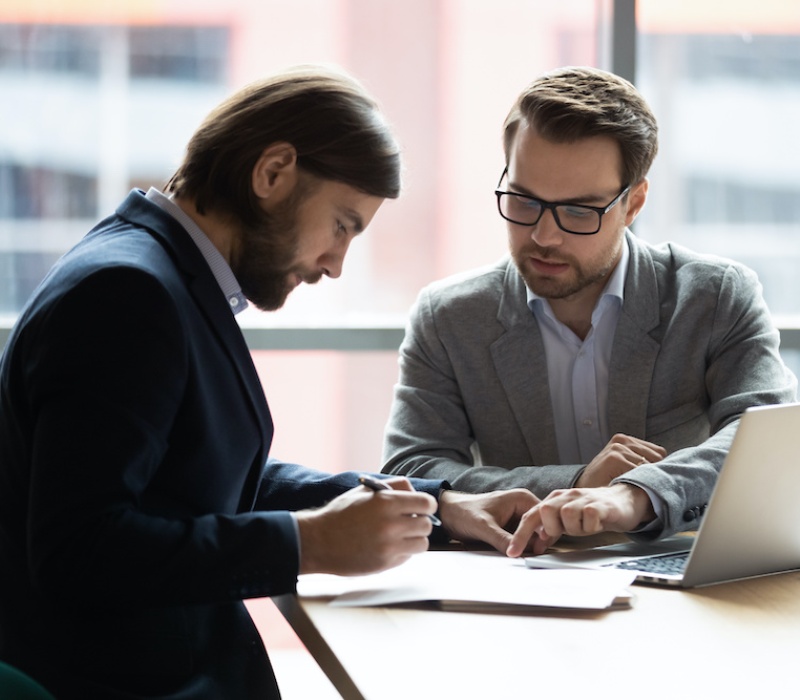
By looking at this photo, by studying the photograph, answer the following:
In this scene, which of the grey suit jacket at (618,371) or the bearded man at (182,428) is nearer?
the bearded man at (182,428)

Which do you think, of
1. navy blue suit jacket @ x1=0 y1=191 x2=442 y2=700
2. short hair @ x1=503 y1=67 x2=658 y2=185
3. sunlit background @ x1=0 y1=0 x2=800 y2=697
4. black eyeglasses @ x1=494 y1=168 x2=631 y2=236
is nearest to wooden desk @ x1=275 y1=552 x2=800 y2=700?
navy blue suit jacket @ x1=0 y1=191 x2=442 y2=700

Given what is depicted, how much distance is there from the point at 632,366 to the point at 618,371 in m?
0.03

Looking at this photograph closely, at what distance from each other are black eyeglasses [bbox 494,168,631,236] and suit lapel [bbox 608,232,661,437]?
17 centimetres

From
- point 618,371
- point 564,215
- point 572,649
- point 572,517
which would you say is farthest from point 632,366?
point 572,649

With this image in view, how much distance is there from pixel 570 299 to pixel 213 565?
1202 mm

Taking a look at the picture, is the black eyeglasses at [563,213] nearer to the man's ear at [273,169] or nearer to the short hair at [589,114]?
the short hair at [589,114]

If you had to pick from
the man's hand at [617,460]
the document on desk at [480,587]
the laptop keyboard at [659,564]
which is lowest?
the laptop keyboard at [659,564]

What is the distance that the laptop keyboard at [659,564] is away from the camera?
1584mm

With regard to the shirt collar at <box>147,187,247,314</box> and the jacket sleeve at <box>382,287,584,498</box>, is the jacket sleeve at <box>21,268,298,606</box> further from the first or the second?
the jacket sleeve at <box>382,287,584,498</box>

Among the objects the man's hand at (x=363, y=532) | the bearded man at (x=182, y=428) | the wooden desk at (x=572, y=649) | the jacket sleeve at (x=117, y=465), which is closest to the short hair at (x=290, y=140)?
the bearded man at (x=182, y=428)

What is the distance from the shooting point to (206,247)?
1.54 metres

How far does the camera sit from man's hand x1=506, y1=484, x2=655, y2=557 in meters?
1.65

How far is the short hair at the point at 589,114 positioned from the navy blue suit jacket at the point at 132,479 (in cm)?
92

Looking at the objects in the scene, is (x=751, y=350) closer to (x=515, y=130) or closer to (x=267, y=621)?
(x=515, y=130)
